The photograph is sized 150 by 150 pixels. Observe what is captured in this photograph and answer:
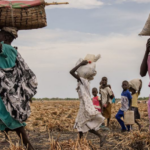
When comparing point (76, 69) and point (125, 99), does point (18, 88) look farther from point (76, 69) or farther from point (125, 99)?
point (125, 99)

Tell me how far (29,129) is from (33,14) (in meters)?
4.51

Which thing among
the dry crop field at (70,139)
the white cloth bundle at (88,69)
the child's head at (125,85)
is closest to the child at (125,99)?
the child's head at (125,85)

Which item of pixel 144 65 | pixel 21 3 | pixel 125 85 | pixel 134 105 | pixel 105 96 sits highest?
pixel 21 3

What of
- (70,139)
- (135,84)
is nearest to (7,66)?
(70,139)

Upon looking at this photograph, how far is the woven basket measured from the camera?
5.46m

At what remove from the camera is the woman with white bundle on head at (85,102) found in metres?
7.15

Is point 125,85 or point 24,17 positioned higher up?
point 24,17

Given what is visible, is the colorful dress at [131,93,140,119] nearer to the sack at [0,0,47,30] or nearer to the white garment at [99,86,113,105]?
the white garment at [99,86,113,105]

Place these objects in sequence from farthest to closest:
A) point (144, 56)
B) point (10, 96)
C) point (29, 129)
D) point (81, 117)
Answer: point (29, 129), point (81, 117), point (10, 96), point (144, 56)

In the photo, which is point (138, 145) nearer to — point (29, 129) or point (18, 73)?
point (18, 73)

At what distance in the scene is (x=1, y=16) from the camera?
17.8 feet

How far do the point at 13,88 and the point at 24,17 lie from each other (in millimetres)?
1158

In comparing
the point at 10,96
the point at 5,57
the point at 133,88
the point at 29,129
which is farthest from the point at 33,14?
the point at 133,88

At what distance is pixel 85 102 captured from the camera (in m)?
7.16
